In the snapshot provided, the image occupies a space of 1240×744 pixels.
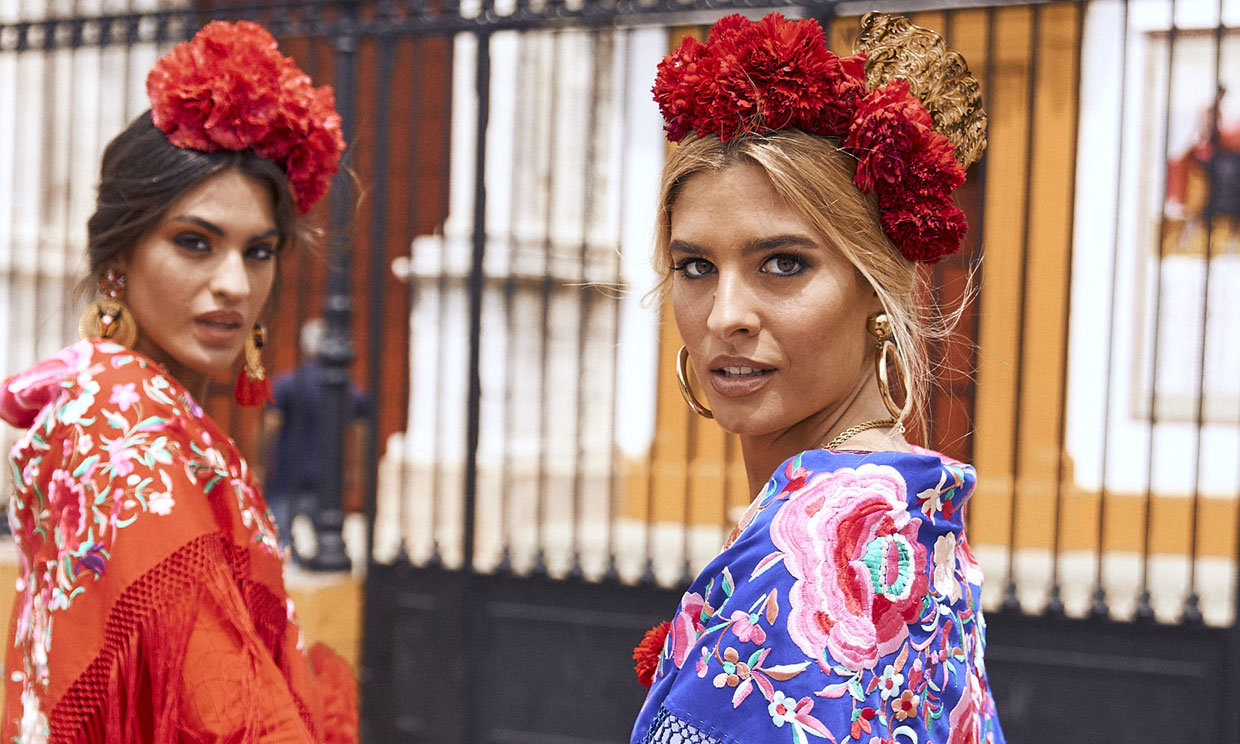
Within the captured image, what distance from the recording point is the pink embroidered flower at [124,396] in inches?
77.5

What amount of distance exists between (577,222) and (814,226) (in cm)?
507

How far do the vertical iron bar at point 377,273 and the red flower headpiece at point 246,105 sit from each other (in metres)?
2.37

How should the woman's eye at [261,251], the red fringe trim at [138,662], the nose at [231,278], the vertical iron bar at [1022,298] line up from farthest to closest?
the vertical iron bar at [1022,298], the woman's eye at [261,251], the nose at [231,278], the red fringe trim at [138,662]

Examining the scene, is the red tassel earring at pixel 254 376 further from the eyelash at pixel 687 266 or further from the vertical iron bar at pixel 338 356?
the vertical iron bar at pixel 338 356

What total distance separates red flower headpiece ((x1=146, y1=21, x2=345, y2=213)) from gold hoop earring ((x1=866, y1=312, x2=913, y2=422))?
128cm

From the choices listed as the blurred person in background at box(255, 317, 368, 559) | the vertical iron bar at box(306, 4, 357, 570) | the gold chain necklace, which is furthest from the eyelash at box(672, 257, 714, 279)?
the blurred person in background at box(255, 317, 368, 559)

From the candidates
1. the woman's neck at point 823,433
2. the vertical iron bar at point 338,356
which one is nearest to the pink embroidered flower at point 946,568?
the woman's neck at point 823,433

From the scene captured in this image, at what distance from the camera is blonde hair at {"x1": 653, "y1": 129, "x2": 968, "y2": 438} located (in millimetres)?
1437

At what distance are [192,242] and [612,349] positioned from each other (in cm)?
396

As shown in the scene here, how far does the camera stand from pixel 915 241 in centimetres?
148

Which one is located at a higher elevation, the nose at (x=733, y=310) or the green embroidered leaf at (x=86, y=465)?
the nose at (x=733, y=310)

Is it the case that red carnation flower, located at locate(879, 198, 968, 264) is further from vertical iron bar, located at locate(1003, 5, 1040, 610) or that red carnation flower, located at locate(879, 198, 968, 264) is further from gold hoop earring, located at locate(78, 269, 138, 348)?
vertical iron bar, located at locate(1003, 5, 1040, 610)

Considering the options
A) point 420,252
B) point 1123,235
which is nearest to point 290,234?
point 420,252

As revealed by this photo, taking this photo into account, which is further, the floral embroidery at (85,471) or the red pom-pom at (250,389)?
the red pom-pom at (250,389)
